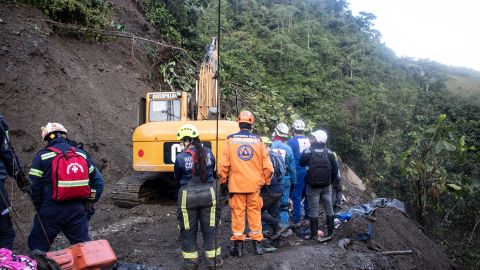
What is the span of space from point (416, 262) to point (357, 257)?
1532 mm

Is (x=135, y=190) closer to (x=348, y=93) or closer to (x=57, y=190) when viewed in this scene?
(x=57, y=190)

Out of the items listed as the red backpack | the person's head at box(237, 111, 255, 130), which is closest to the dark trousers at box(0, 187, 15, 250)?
the red backpack

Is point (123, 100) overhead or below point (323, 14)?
below

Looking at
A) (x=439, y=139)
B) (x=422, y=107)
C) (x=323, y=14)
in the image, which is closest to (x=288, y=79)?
(x=422, y=107)

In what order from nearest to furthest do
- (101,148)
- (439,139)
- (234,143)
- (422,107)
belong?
(234,143) → (439,139) → (101,148) → (422,107)

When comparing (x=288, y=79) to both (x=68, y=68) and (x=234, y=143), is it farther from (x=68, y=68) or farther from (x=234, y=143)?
(x=234, y=143)

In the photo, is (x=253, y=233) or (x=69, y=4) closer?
(x=253, y=233)

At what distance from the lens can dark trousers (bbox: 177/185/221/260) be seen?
5148 mm

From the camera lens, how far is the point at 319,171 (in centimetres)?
650

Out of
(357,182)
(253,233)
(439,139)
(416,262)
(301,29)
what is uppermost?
(301,29)

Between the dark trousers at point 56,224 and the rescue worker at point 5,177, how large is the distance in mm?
236

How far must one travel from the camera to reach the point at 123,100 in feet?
44.2

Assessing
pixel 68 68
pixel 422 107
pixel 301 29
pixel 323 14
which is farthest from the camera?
pixel 323 14

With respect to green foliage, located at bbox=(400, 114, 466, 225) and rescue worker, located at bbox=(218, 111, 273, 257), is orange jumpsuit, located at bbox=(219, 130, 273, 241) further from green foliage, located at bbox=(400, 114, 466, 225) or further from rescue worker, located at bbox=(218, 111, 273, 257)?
green foliage, located at bbox=(400, 114, 466, 225)
